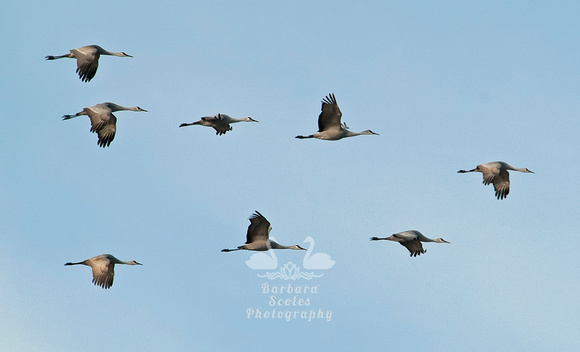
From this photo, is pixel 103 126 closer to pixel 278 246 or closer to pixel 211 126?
pixel 211 126

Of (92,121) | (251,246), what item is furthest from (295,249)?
(92,121)

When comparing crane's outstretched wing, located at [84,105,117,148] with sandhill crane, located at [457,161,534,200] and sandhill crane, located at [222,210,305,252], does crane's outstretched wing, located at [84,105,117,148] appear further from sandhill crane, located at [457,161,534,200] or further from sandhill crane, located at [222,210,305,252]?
sandhill crane, located at [457,161,534,200]

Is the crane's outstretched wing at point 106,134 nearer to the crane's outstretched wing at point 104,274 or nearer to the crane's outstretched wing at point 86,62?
the crane's outstretched wing at point 86,62

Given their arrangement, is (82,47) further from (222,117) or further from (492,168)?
(492,168)

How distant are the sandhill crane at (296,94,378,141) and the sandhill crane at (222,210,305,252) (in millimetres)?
2895

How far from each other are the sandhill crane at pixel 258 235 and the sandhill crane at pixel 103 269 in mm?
2895

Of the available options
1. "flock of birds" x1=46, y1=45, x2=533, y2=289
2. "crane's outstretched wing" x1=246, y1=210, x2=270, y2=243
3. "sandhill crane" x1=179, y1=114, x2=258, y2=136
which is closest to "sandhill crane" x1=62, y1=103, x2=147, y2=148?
"flock of birds" x1=46, y1=45, x2=533, y2=289

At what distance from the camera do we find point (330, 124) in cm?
2911

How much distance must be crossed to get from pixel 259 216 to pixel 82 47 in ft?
18.5

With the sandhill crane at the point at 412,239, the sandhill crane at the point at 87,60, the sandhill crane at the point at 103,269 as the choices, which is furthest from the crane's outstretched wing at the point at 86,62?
the sandhill crane at the point at 412,239

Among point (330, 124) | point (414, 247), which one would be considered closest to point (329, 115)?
point (330, 124)

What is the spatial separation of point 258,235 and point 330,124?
323 cm

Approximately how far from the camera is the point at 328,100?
93.1ft

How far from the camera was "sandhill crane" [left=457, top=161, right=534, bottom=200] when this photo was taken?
30.7 m
